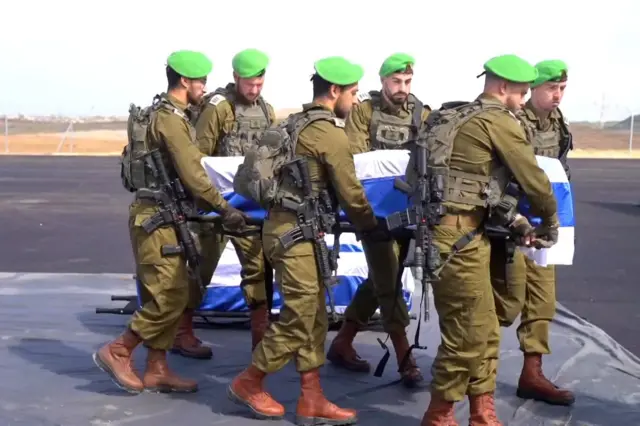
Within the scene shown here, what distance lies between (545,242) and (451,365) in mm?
821

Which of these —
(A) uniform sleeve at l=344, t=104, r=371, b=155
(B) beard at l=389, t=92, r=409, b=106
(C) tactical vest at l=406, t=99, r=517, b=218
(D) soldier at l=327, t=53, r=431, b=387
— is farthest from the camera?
(A) uniform sleeve at l=344, t=104, r=371, b=155

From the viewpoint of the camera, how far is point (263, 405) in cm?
489

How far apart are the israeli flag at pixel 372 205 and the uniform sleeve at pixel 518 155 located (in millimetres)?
484

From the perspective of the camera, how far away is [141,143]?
17.4 feet

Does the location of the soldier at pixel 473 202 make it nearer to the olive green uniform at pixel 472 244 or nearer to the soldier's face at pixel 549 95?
the olive green uniform at pixel 472 244

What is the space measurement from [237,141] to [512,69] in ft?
8.11

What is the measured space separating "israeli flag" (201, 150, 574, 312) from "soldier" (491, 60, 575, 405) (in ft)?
0.69

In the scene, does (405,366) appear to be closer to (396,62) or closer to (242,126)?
(396,62)

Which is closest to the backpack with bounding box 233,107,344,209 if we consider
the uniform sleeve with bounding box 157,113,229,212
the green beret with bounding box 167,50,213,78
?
the uniform sleeve with bounding box 157,113,229,212

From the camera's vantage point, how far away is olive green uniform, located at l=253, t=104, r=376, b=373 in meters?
4.72

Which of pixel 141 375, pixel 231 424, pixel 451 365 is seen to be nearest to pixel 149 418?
pixel 231 424

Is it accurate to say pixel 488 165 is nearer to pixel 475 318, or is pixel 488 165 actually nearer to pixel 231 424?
pixel 475 318

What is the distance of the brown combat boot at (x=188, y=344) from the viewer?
6.14 m

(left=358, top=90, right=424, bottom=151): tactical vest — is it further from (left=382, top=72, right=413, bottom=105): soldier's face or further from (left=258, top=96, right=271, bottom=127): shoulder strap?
(left=258, top=96, right=271, bottom=127): shoulder strap
